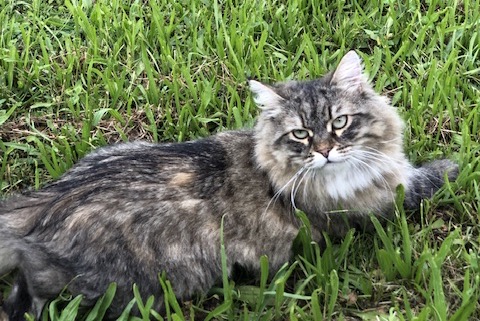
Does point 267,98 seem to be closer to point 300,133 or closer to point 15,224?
point 300,133

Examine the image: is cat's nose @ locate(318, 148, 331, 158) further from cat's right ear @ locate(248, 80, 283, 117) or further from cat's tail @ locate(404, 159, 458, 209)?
cat's tail @ locate(404, 159, 458, 209)

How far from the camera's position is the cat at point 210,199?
10.4ft

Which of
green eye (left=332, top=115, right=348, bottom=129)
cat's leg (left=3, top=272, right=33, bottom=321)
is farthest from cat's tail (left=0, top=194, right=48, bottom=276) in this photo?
green eye (left=332, top=115, right=348, bottom=129)

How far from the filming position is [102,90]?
4.65m

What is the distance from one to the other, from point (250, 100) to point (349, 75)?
40.5 inches

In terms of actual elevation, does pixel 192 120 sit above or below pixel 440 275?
above

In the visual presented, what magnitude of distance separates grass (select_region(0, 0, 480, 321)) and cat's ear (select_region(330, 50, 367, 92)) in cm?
76

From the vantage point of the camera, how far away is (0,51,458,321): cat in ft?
10.4

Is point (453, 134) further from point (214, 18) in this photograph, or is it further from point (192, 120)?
point (214, 18)

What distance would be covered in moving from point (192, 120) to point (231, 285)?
4.61 feet

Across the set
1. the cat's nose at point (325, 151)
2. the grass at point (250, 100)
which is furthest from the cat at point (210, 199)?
the grass at point (250, 100)

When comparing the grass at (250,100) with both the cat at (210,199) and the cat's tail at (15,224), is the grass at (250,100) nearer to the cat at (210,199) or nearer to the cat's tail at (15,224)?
the cat at (210,199)

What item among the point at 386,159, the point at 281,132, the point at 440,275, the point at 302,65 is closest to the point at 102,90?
the point at 302,65

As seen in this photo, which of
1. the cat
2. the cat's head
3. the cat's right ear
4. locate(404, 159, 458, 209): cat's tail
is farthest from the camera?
locate(404, 159, 458, 209): cat's tail
